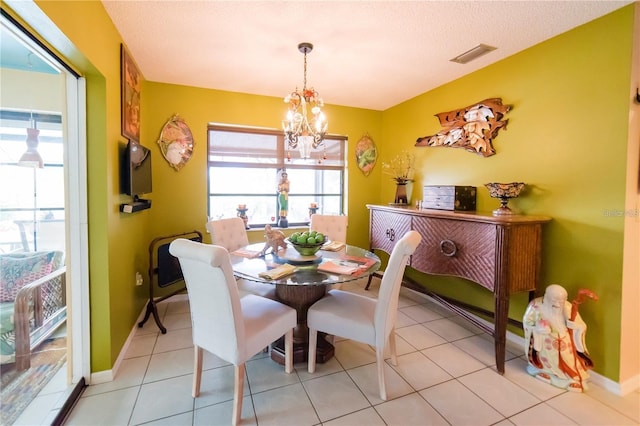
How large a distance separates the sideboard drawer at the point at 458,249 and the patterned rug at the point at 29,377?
2.86 metres

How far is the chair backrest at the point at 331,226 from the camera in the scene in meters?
3.25

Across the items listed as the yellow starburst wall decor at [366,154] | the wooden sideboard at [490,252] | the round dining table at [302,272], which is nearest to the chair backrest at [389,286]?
the round dining table at [302,272]

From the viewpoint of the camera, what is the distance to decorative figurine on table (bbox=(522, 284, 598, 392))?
6.22 feet

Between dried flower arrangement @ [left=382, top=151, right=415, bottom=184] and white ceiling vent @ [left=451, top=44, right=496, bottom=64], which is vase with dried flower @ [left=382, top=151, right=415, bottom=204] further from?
white ceiling vent @ [left=451, top=44, right=496, bottom=64]

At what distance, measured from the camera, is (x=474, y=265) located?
88.6 inches

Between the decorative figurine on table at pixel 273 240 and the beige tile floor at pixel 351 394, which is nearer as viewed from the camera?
the beige tile floor at pixel 351 394

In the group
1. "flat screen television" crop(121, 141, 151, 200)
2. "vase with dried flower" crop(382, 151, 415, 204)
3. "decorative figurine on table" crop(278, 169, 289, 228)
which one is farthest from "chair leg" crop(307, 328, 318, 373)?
"vase with dried flower" crop(382, 151, 415, 204)

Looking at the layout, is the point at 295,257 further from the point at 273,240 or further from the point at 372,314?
the point at 372,314

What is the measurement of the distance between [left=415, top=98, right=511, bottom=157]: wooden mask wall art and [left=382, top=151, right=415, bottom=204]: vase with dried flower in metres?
0.53

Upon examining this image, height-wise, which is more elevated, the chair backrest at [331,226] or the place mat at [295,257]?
the chair backrest at [331,226]

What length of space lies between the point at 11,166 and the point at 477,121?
11.2 ft

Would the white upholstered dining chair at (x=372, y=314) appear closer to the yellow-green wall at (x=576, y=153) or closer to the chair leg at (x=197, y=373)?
the chair leg at (x=197, y=373)

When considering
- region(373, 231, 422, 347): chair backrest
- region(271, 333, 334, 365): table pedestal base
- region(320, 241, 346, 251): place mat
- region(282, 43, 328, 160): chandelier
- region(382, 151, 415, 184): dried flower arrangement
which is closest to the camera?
region(373, 231, 422, 347): chair backrest

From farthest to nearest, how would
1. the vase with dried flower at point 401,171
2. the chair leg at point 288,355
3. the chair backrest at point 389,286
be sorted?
the vase with dried flower at point 401,171
the chair leg at point 288,355
the chair backrest at point 389,286
